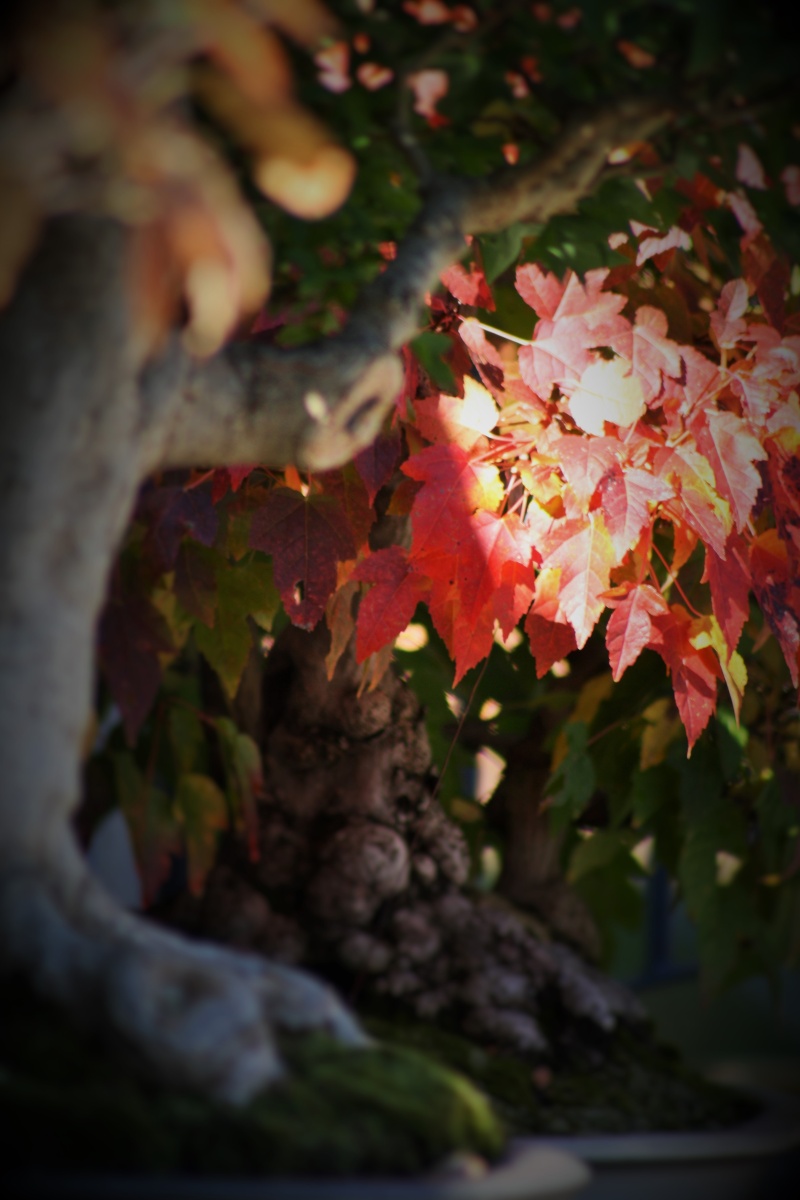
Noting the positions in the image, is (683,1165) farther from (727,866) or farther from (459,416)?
(727,866)

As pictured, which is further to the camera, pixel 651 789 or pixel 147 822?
pixel 651 789

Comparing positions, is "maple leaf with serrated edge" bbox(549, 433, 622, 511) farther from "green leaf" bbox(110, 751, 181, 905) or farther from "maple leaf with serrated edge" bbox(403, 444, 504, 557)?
"green leaf" bbox(110, 751, 181, 905)

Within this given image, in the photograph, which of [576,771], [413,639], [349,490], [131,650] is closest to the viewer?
[131,650]

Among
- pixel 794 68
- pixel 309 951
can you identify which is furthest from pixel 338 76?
pixel 309 951

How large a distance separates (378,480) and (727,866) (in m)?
0.82

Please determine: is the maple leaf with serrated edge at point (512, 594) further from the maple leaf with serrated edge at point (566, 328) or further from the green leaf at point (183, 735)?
the green leaf at point (183, 735)

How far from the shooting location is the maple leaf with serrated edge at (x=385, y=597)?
71cm

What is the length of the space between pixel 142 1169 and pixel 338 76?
1.56 ft

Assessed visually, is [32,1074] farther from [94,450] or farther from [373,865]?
[373,865]

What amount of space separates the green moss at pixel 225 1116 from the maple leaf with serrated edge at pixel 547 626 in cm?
36

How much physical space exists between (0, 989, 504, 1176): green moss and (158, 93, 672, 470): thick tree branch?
0.24 meters

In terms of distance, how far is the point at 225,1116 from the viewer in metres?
0.38

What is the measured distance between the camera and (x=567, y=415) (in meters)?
0.75

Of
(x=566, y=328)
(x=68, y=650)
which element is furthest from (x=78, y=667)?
(x=566, y=328)
